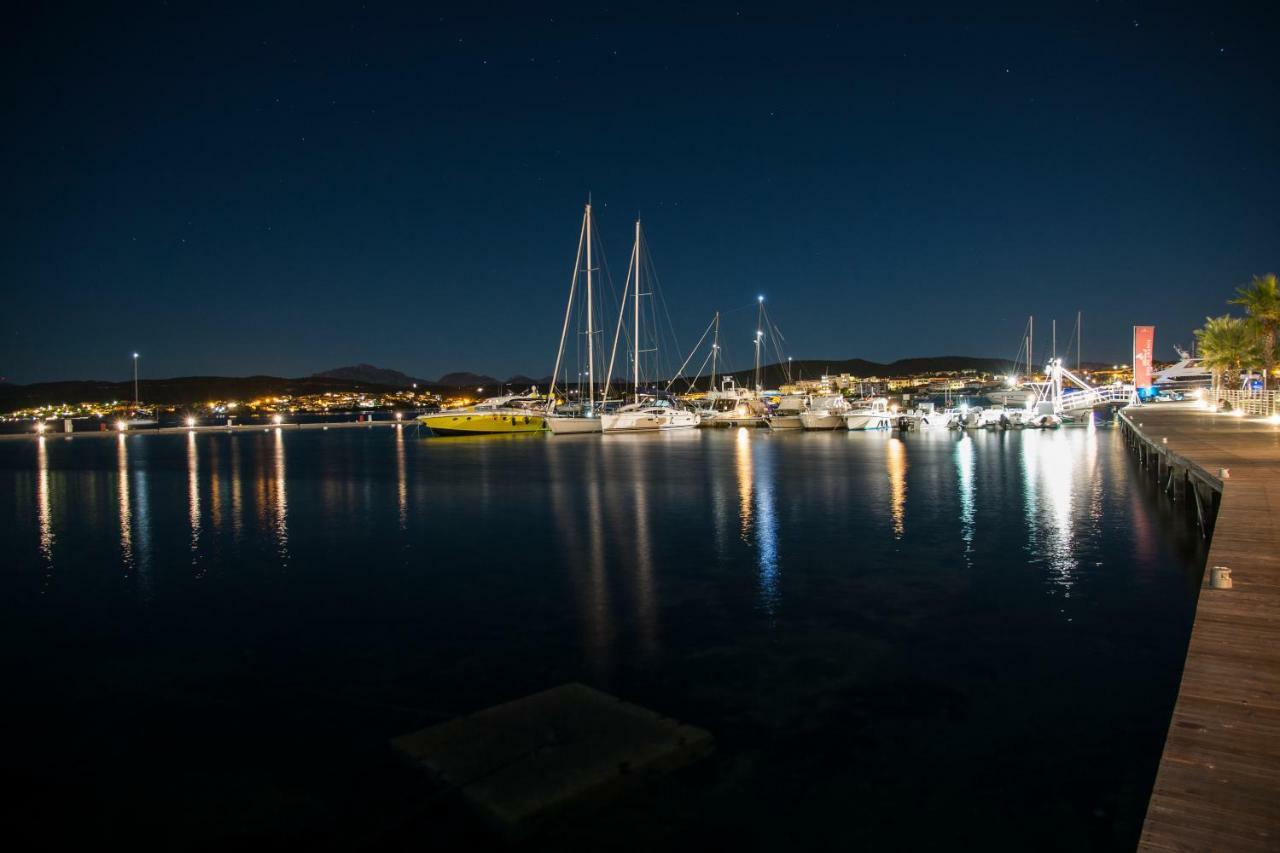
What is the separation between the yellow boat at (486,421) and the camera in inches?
2844

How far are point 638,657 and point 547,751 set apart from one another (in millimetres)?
3126

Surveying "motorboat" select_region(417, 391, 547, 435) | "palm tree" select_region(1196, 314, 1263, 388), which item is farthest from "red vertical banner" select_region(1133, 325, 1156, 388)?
"motorboat" select_region(417, 391, 547, 435)

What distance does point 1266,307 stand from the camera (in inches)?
1802

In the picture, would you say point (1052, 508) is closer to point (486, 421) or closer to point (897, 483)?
point (897, 483)

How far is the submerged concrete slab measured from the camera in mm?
6254

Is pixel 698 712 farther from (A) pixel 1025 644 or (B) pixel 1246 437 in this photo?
(B) pixel 1246 437

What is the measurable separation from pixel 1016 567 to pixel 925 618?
14.1ft

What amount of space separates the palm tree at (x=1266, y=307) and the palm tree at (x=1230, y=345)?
6.63 ft

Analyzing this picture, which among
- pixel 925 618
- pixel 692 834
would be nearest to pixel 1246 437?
pixel 925 618

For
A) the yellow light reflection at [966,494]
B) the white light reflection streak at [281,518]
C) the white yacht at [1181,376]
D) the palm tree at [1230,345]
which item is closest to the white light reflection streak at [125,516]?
the white light reflection streak at [281,518]

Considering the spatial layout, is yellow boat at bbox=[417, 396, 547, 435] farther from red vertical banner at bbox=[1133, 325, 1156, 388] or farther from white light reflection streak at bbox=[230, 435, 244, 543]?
red vertical banner at bbox=[1133, 325, 1156, 388]

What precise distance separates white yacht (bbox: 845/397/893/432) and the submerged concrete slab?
212 ft

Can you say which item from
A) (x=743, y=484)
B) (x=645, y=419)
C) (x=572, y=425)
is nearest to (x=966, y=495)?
(x=743, y=484)

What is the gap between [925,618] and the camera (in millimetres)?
11555
